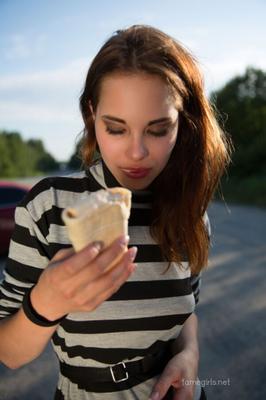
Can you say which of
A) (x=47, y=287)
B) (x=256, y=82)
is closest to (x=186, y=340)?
(x=47, y=287)

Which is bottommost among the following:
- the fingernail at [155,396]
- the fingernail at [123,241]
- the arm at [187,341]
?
the fingernail at [155,396]

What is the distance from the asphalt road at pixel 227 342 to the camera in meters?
3.55

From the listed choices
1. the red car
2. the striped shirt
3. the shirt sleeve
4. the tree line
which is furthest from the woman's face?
the tree line

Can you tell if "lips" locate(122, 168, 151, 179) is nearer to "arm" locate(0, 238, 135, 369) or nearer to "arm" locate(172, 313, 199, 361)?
"arm" locate(0, 238, 135, 369)

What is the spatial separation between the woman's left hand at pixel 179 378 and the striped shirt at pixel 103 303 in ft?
0.17

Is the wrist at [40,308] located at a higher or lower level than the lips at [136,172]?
lower

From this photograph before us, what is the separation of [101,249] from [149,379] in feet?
2.42

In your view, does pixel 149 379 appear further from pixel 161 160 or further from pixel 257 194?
pixel 257 194

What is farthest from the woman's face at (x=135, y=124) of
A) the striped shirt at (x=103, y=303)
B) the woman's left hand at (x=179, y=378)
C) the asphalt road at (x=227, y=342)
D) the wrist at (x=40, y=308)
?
the asphalt road at (x=227, y=342)

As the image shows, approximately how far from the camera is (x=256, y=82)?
2642 cm

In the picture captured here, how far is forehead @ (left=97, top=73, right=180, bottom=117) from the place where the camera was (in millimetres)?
1433

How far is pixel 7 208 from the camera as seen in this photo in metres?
8.56

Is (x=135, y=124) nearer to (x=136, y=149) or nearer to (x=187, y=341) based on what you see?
(x=136, y=149)

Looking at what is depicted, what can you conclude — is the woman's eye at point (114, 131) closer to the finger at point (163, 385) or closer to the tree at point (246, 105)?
the finger at point (163, 385)
